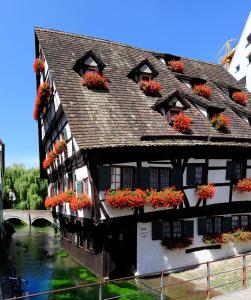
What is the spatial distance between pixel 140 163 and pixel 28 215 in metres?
33.7

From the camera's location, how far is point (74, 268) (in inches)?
748

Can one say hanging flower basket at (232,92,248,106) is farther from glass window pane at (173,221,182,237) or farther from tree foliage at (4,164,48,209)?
tree foliage at (4,164,48,209)

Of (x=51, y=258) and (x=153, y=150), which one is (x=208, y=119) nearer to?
(x=153, y=150)

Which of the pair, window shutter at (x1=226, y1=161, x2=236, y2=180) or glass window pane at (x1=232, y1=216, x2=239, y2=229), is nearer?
window shutter at (x1=226, y1=161, x2=236, y2=180)

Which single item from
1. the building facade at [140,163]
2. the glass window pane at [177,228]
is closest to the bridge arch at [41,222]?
the building facade at [140,163]

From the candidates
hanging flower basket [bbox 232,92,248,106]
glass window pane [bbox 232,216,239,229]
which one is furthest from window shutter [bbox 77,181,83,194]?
hanging flower basket [bbox 232,92,248,106]

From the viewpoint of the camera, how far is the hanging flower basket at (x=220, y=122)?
18641mm

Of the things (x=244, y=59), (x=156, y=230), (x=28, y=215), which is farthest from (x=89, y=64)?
(x=28, y=215)

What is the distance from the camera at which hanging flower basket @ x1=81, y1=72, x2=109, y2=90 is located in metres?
18.5

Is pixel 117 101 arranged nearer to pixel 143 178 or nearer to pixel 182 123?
pixel 182 123

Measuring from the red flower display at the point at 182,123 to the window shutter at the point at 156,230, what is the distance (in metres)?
4.19

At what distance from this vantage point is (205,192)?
1717 cm

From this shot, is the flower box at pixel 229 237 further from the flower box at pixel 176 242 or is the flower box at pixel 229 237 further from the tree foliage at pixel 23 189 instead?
the tree foliage at pixel 23 189

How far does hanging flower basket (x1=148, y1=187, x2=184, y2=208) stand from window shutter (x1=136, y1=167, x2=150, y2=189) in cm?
39
